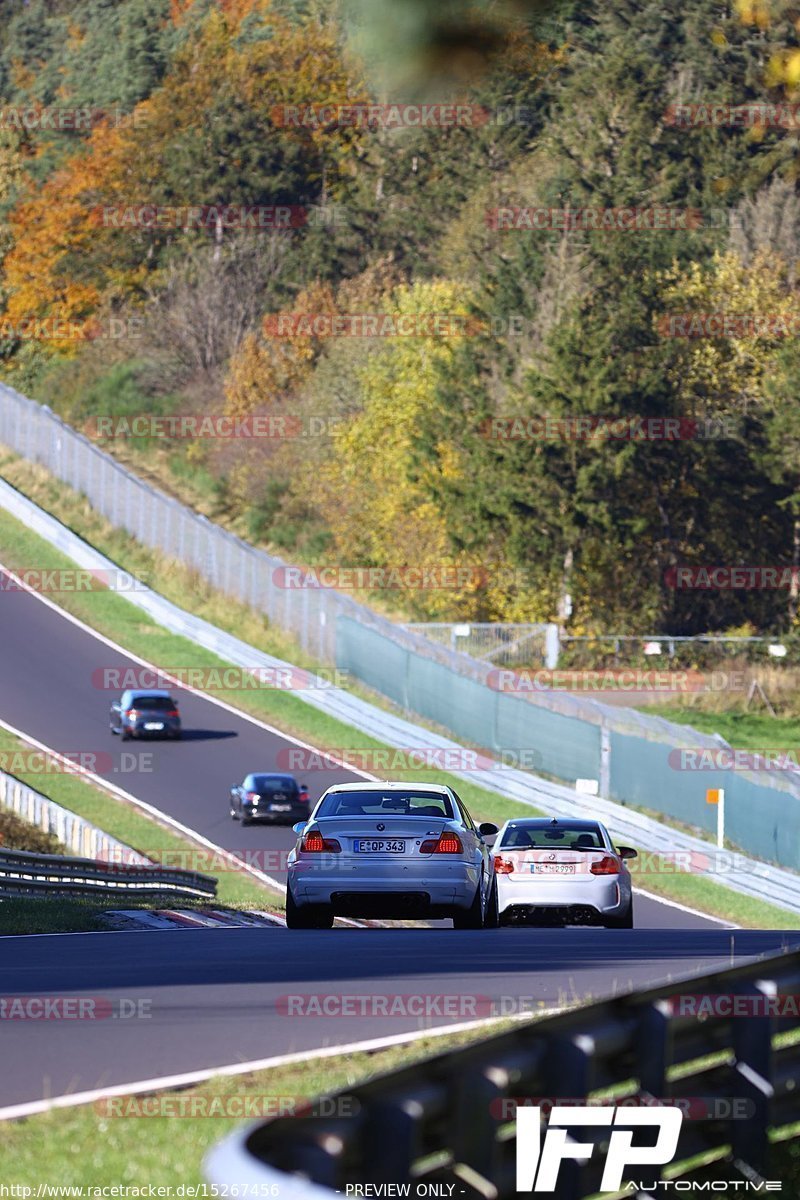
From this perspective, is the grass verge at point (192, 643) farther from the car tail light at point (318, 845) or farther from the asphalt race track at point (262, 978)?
the asphalt race track at point (262, 978)

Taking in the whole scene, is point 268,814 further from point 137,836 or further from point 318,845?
point 318,845

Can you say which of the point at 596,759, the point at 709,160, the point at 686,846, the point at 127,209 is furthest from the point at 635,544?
the point at 127,209

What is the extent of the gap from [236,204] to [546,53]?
18.7m

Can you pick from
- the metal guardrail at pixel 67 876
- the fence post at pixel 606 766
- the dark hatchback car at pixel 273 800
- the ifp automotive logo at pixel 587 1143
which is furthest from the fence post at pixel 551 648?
the ifp automotive logo at pixel 587 1143

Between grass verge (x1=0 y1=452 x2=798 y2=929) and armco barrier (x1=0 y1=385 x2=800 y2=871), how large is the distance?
1.89 ft

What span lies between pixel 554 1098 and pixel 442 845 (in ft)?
36.4

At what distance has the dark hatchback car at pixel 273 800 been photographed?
43125 millimetres

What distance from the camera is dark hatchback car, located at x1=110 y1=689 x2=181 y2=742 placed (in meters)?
51.9

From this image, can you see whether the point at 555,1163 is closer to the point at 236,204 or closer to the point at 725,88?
the point at 725,88

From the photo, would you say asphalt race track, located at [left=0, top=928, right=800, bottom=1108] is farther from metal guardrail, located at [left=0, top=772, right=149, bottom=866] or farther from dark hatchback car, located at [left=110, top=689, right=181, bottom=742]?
dark hatchback car, located at [left=110, top=689, right=181, bottom=742]

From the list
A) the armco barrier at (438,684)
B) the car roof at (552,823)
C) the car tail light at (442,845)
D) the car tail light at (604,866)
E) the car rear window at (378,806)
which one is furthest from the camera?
the armco barrier at (438,684)

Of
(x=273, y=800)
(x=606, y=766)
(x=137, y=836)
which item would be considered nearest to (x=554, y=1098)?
(x=137, y=836)

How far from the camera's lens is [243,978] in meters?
13.3

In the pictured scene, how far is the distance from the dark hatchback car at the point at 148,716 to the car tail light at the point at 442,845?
3461 cm
